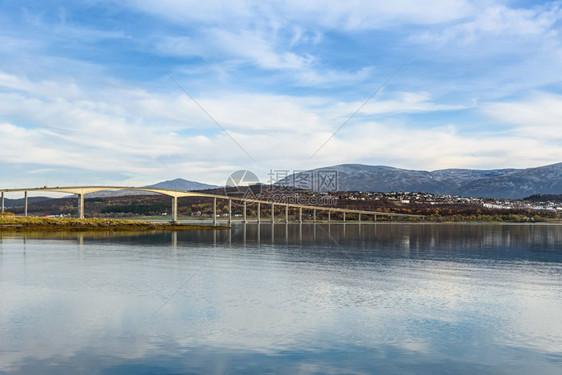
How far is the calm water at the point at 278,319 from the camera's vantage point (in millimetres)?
12891

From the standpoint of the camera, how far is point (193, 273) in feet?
96.7

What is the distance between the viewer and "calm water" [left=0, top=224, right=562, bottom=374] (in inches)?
508

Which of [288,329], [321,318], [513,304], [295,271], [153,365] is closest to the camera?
[153,365]

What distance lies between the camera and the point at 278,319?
17.5m

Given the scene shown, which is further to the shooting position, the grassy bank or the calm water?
the grassy bank

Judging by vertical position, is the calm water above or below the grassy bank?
below

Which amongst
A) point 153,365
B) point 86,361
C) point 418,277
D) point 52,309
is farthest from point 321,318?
point 418,277

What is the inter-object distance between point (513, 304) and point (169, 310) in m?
13.2

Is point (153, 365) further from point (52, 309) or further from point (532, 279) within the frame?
point (532, 279)

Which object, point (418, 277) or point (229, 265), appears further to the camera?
point (229, 265)

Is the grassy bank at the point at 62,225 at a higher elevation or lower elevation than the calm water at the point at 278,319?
higher

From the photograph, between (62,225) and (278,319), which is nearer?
(278,319)

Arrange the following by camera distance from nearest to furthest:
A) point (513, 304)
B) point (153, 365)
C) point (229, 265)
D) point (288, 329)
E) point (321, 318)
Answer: point (153, 365) < point (288, 329) < point (321, 318) < point (513, 304) < point (229, 265)

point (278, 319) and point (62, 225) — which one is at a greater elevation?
point (62, 225)
